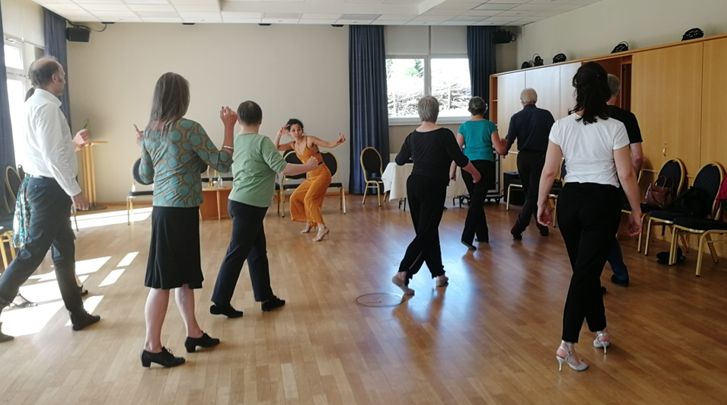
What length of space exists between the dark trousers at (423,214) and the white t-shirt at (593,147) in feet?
5.19

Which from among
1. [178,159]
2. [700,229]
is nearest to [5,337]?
[178,159]

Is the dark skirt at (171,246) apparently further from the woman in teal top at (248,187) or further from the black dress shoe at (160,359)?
the woman in teal top at (248,187)

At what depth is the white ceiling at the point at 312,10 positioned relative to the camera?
9203mm

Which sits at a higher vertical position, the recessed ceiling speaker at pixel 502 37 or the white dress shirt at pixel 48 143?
the recessed ceiling speaker at pixel 502 37

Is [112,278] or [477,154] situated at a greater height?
[477,154]

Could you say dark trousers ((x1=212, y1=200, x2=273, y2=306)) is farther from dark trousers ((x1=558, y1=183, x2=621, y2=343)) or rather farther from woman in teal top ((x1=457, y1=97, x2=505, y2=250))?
woman in teal top ((x1=457, y1=97, x2=505, y2=250))

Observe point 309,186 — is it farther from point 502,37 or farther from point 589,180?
point 502,37

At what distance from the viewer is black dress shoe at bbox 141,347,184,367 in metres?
3.60

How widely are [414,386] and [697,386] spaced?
137cm

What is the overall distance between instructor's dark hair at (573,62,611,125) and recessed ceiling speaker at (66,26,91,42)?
9306 mm

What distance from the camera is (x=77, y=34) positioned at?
10.6m

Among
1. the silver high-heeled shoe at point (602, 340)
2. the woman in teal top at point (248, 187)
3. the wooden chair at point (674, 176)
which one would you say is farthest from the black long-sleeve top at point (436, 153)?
the wooden chair at point (674, 176)

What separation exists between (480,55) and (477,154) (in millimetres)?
5673

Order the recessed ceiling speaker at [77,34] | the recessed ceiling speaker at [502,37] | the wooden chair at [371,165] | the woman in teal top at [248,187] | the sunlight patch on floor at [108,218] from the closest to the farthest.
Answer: the woman in teal top at [248,187]
the sunlight patch on floor at [108,218]
the recessed ceiling speaker at [77,34]
the wooden chair at [371,165]
the recessed ceiling speaker at [502,37]
